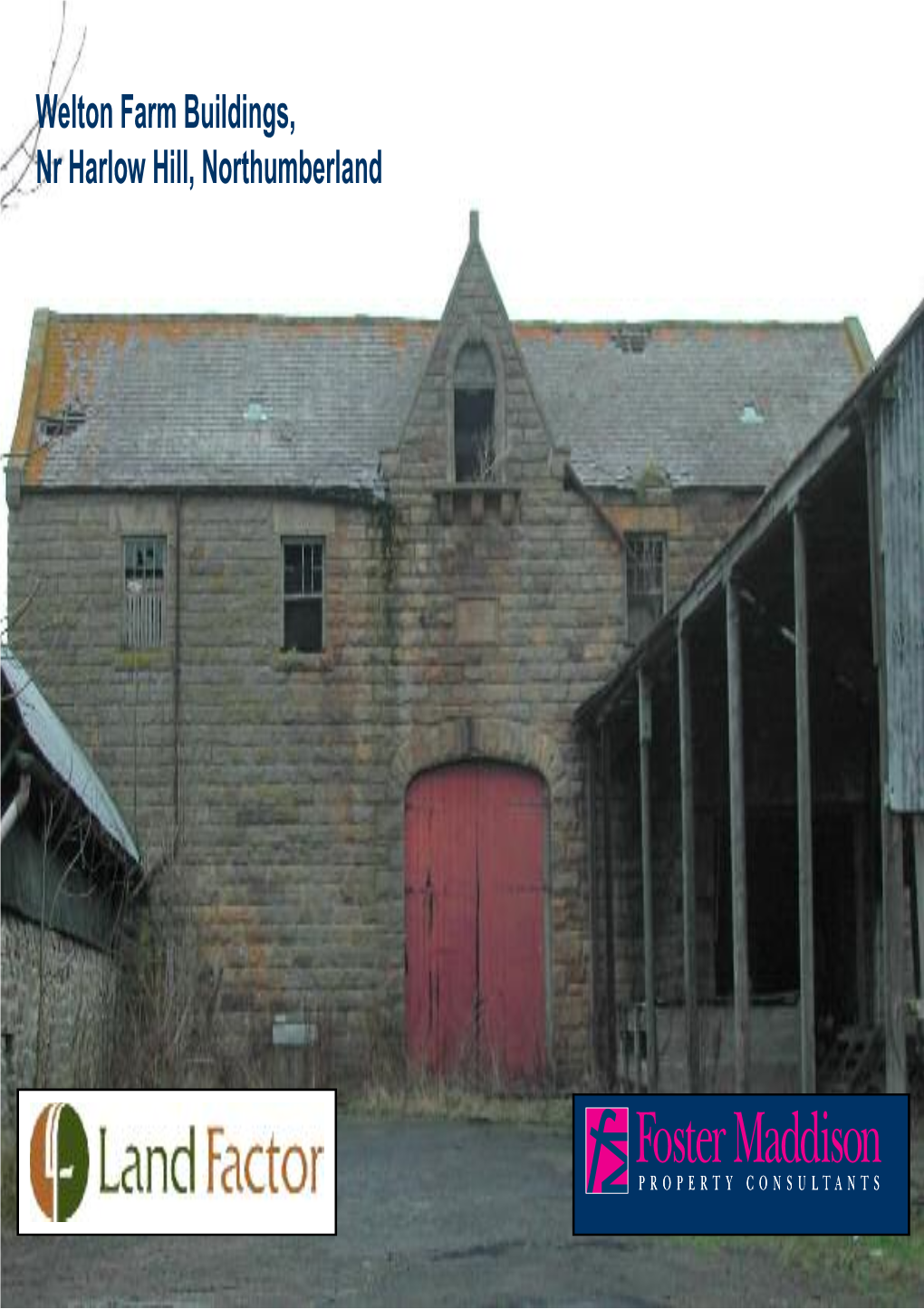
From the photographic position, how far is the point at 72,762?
82.3ft

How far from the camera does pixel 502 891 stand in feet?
95.8

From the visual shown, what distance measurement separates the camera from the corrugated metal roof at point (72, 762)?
22.1 m

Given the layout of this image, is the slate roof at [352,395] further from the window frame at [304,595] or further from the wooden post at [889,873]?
the wooden post at [889,873]

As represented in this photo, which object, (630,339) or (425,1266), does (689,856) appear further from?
(630,339)

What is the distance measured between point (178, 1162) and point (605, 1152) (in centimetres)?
233

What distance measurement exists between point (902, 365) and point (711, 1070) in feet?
37.1

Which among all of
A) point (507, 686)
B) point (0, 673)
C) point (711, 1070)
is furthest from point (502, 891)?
point (0, 673)

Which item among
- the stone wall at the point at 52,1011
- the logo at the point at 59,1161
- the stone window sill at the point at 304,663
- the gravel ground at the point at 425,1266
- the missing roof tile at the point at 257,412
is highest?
the missing roof tile at the point at 257,412

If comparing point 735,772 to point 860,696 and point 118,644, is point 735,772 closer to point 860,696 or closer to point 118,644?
point 860,696

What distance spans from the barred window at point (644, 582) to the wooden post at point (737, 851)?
9188 mm

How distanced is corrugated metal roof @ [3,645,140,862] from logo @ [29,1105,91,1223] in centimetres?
807

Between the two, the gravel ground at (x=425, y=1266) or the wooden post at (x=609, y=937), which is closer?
the gravel ground at (x=425, y=1266)

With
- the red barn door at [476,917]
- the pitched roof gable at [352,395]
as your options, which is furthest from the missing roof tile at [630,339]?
the red barn door at [476,917]

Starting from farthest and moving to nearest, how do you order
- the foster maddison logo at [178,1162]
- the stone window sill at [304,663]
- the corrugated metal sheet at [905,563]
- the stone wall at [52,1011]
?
the stone window sill at [304,663] < the stone wall at [52,1011] < the corrugated metal sheet at [905,563] < the foster maddison logo at [178,1162]
